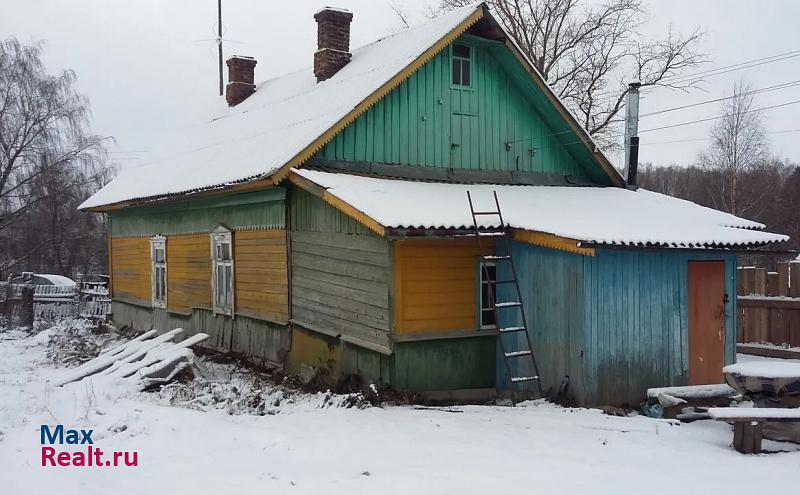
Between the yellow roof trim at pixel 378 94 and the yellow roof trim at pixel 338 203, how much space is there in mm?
238

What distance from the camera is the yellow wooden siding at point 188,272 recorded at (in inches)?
558

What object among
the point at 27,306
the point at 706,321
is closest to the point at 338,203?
the point at 706,321

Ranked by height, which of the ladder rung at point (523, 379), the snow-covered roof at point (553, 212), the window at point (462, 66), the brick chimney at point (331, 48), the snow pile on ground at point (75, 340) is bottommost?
the snow pile on ground at point (75, 340)

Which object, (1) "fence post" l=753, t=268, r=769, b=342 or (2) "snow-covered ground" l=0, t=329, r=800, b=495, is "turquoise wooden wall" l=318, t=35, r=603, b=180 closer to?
(1) "fence post" l=753, t=268, r=769, b=342

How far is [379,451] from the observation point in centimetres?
645

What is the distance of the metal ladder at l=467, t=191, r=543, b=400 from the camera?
8914 millimetres

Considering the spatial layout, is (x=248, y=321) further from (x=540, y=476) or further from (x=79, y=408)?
(x=540, y=476)

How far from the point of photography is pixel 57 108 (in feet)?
90.6

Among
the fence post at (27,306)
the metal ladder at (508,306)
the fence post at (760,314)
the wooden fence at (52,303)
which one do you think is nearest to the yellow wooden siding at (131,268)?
the wooden fence at (52,303)

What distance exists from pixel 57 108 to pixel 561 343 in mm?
25731

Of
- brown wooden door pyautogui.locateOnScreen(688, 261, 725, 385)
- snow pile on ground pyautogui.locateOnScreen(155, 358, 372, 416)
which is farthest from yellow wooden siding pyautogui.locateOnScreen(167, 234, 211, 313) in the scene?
brown wooden door pyautogui.locateOnScreen(688, 261, 725, 385)

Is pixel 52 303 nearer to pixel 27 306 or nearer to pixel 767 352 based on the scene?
pixel 27 306

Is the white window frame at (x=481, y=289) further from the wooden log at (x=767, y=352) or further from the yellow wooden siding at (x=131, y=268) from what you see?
the yellow wooden siding at (x=131, y=268)

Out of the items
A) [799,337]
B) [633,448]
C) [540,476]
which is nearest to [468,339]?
[633,448]
